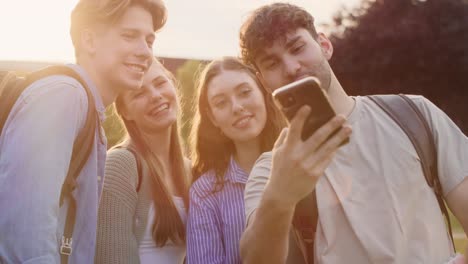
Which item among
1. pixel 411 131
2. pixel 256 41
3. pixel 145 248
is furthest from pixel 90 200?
pixel 411 131

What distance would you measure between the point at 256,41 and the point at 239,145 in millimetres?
1069

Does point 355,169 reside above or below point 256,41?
below

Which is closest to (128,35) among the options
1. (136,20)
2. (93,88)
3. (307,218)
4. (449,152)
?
(136,20)

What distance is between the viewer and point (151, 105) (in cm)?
449

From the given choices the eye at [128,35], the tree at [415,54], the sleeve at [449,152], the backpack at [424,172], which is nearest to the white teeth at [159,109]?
the eye at [128,35]

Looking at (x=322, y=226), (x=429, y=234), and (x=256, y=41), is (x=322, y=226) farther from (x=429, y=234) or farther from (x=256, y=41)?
(x=256, y=41)

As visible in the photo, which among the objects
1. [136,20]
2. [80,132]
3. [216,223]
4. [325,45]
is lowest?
[216,223]

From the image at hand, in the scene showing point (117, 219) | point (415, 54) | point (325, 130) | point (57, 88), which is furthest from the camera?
point (415, 54)

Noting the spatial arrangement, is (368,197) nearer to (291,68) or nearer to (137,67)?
(291,68)

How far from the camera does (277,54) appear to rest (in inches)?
136

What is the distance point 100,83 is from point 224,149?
1289mm

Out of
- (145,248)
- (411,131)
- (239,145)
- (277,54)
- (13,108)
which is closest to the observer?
(13,108)

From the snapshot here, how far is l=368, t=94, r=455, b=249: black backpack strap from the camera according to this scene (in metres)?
3.00

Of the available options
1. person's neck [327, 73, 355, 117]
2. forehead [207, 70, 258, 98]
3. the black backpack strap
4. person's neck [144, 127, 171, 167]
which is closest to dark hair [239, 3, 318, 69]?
person's neck [327, 73, 355, 117]
